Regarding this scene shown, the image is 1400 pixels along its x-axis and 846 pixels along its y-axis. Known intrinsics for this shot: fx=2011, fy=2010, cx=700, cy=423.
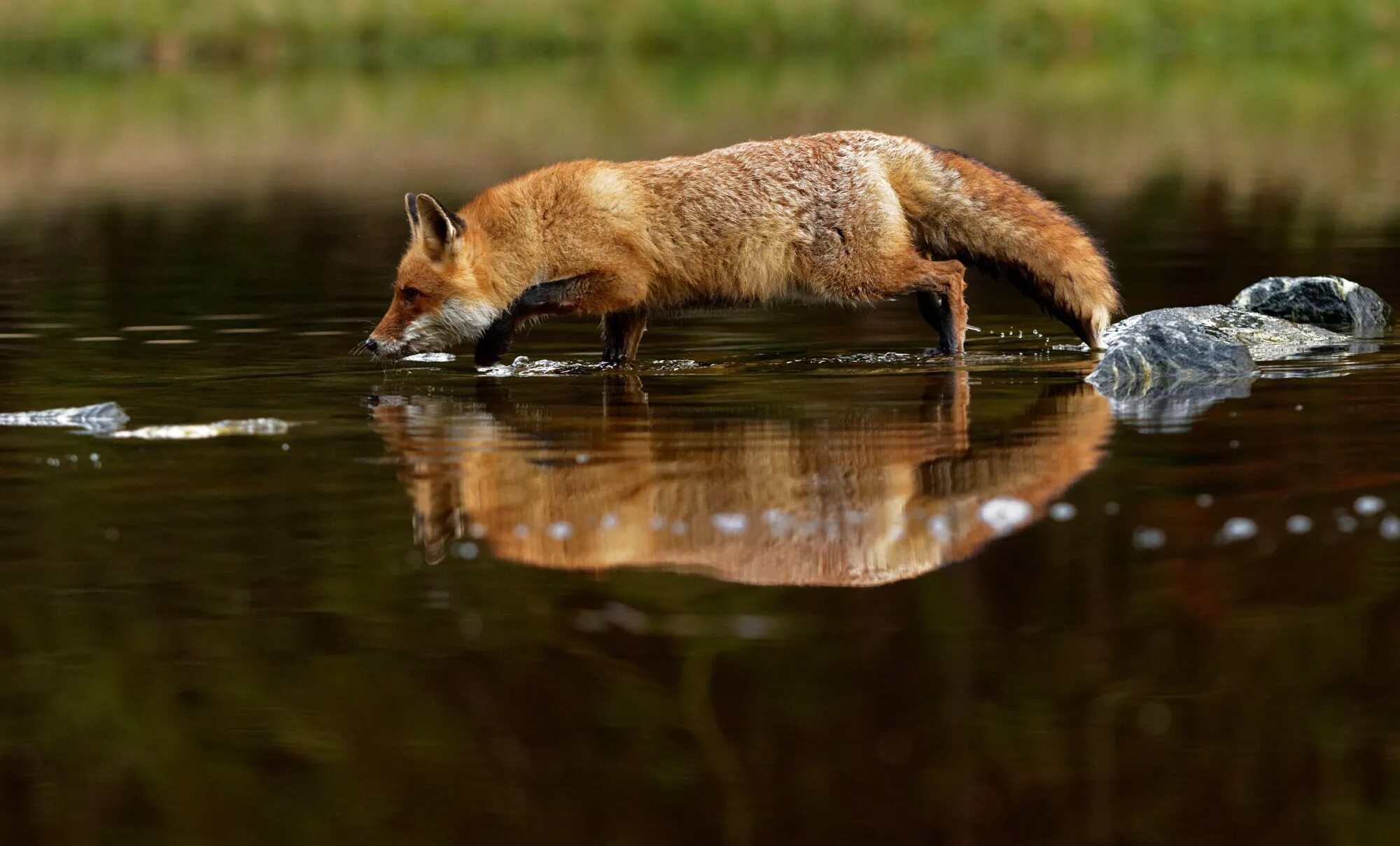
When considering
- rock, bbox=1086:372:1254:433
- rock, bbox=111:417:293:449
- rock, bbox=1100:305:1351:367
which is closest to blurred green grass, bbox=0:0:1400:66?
rock, bbox=1100:305:1351:367

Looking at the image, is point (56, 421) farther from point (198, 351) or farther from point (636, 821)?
point (636, 821)

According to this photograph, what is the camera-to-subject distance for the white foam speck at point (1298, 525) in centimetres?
649

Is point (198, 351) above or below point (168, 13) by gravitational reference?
below

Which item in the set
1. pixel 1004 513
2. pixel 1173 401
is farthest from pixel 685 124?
pixel 1004 513

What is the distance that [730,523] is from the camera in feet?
21.9

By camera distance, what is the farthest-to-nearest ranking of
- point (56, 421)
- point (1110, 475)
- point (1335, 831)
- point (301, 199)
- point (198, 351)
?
1. point (301, 199)
2. point (198, 351)
3. point (56, 421)
4. point (1110, 475)
5. point (1335, 831)

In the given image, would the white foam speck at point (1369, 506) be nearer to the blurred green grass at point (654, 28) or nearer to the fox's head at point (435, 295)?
the fox's head at point (435, 295)

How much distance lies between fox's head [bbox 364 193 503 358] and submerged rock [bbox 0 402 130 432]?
5.89ft

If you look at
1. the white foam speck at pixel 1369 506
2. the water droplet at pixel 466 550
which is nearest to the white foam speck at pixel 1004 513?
the white foam speck at pixel 1369 506

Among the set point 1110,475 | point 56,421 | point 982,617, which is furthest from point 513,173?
point 982,617

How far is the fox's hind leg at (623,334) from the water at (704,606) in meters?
0.40

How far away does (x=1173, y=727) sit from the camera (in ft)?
15.5

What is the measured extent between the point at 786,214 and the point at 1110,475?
3.82 metres

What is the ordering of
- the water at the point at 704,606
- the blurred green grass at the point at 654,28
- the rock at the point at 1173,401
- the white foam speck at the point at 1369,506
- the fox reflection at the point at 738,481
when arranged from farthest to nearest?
the blurred green grass at the point at 654,28 < the rock at the point at 1173,401 < the white foam speck at the point at 1369,506 < the fox reflection at the point at 738,481 < the water at the point at 704,606
